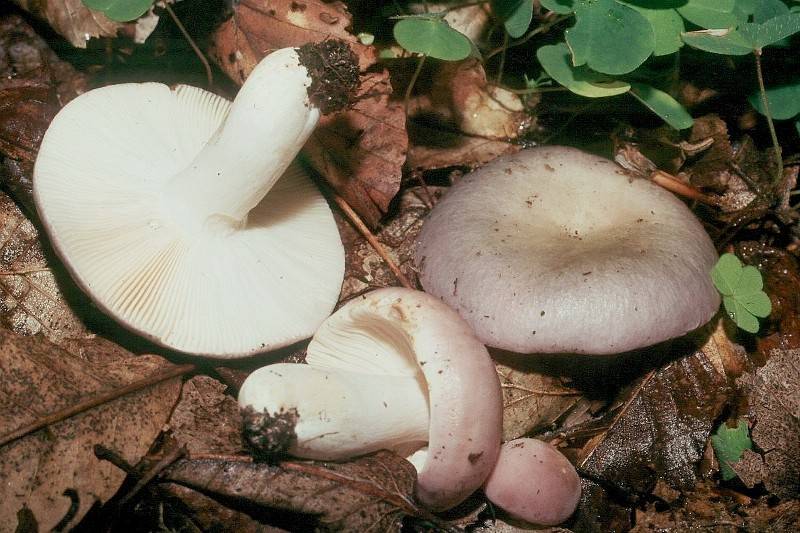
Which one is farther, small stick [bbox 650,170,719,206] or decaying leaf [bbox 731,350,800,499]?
small stick [bbox 650,170,719,206]

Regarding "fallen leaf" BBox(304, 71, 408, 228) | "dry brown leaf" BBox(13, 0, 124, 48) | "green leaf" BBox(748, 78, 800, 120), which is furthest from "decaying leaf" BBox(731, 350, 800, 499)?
"dry brown leaf" BBox(13, 0, 124, 48)

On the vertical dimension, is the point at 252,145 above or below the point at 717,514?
above

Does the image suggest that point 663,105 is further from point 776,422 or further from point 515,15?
point 776,422

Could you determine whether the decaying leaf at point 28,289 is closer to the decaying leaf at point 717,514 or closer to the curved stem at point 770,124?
the decaying leaf at point 717,514

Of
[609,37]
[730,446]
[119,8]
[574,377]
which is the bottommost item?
[730,446]

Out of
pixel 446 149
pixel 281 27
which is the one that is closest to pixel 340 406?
pixel 446 149

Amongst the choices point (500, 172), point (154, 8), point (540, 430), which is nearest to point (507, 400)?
point (540, 430)

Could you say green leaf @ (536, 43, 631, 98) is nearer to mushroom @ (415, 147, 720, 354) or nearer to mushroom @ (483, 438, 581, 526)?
mushroom @ (415, 147, 720, 354)
